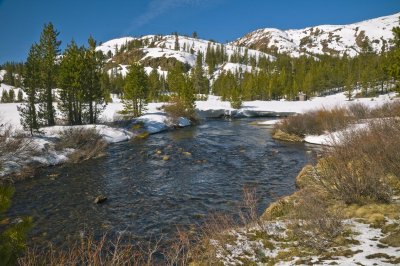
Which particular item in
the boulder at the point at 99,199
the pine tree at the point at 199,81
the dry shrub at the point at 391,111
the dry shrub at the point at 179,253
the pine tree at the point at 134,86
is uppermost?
the pine tree at the point at 199,81

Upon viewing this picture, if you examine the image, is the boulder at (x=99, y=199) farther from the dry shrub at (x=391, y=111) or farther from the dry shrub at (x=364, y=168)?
the dry shrub at (x=391, y=111)

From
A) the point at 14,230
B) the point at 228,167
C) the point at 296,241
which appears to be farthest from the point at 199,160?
the point at 14,230

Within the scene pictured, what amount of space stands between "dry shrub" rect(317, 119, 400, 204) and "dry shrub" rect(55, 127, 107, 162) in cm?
2266

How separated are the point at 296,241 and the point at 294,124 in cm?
3218

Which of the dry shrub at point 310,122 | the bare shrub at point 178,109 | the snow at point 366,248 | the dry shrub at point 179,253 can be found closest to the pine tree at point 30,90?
the bare shrub at point 178,109

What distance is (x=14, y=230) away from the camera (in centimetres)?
465

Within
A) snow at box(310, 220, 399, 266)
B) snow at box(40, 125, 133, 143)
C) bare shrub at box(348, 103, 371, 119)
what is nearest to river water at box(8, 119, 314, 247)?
snow at box(40, 125, 133, 143)

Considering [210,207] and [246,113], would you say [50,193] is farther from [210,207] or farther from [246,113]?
[246,113]

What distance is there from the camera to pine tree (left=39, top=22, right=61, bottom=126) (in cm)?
3853

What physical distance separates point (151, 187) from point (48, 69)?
2685 cm

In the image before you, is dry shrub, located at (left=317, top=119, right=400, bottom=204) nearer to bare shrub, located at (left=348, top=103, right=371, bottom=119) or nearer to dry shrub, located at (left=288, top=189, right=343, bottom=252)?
dry shrub, located at (left=288, top=189, right=343, bottom=252)

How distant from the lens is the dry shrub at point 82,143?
2912cm

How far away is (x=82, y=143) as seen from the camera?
105 feet

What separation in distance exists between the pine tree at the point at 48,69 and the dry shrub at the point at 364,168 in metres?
34.7
